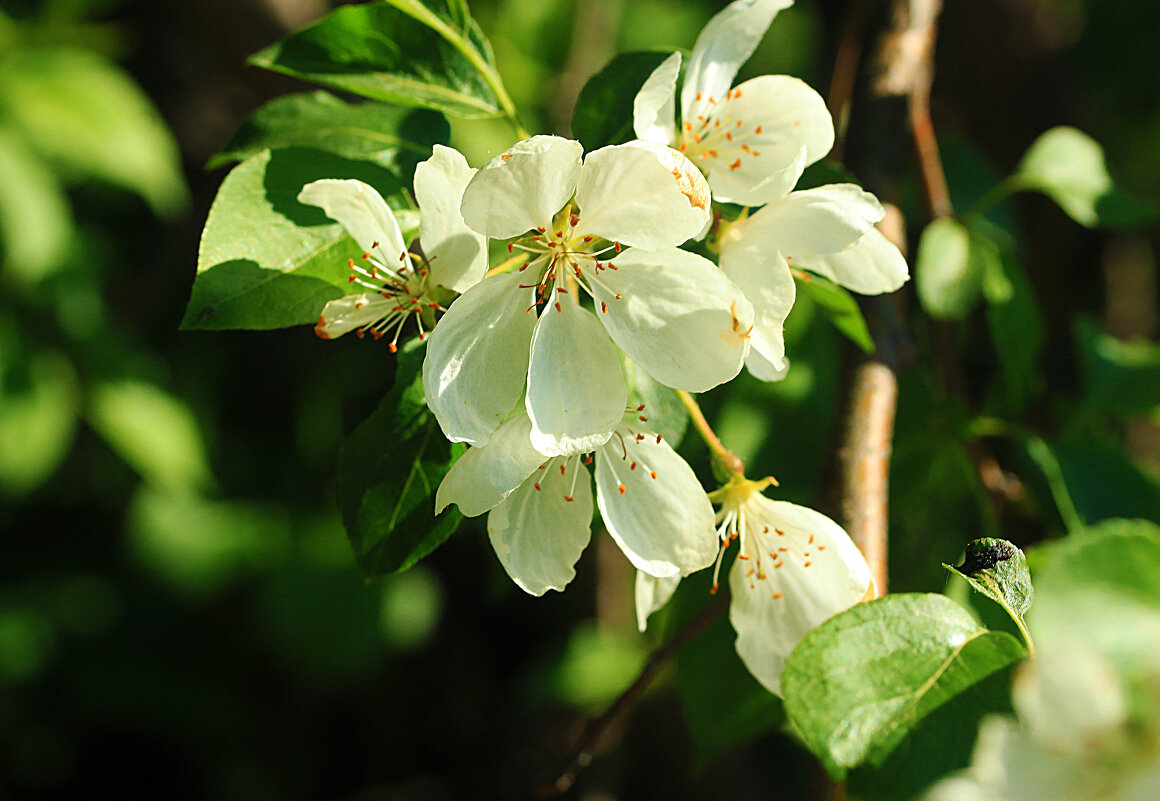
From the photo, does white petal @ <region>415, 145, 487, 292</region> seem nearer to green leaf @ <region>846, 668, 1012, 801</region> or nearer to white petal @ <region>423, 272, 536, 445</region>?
white petal @ <region>423, 272, 536, 445</region>

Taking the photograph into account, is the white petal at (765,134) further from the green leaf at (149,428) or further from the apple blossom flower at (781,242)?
the green leaf at (149,428)

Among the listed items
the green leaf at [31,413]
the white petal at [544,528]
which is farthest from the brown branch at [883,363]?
the green leaf at [31,413]

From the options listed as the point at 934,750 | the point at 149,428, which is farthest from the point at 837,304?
the point at 149,428

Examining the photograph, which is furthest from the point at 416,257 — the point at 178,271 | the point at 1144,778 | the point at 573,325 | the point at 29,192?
the point at 178,271

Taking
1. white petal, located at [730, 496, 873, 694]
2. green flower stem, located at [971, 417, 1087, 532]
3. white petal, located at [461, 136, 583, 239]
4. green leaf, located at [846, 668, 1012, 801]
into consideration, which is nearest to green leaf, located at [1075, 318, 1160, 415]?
green flower stem, located at [971, 417, 1087, 532]

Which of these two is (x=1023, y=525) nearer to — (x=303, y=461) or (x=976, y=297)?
(x=976, y=297)

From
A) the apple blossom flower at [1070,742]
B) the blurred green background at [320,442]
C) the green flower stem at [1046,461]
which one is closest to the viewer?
the apple blossom flower at [1070,742]

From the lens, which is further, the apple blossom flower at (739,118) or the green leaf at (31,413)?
the green leaf at (31,413)
